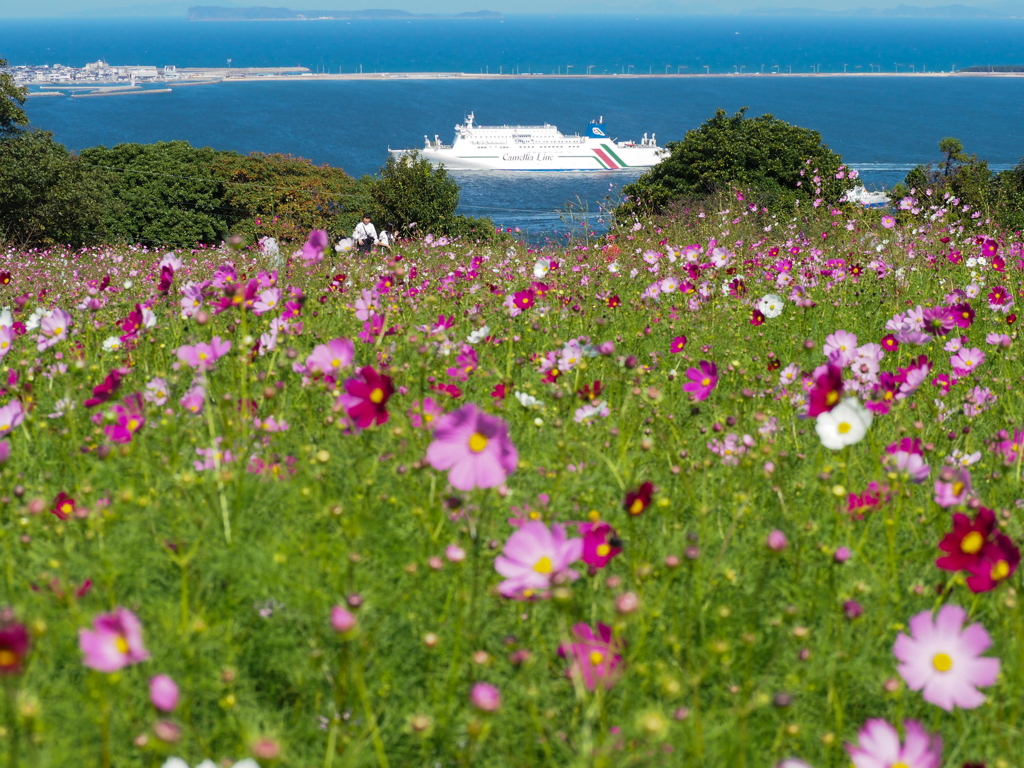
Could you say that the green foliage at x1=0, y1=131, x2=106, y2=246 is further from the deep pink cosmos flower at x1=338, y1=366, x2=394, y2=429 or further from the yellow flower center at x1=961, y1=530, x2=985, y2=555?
the yellow flower center at x1=961, y1=530, x2=985, y2=555

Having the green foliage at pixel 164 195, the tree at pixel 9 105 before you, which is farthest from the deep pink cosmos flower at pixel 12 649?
the green foliage at pixel 164 195

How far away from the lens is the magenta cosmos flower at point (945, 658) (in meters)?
0.95

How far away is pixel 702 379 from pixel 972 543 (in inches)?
34.6

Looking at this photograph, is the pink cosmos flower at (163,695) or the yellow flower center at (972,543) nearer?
the pink cosmos flower at (163,695)

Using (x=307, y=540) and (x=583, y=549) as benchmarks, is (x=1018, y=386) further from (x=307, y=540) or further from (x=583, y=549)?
(x=307, y=540)

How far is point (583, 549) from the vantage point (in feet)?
3.53

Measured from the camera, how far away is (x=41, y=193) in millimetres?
17297

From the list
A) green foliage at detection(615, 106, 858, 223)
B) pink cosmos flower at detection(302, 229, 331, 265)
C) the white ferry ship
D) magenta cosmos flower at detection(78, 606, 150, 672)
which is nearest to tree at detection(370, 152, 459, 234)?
green foliage at detection(615, 106, 858, 223)

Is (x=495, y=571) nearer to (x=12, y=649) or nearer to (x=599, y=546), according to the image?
(x=599, y=546)

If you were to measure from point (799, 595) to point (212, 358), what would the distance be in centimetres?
129

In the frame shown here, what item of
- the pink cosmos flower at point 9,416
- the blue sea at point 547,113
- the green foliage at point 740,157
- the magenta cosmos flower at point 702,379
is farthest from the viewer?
the blue sea at point 547,113

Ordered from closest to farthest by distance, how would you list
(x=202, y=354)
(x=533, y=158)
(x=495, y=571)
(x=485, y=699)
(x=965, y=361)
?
1. (x=485, y=699)
2. (x=495, y=571)
3. (x=202, y=354)
4. (x=965, y=361)
5. (x=533, y=158)

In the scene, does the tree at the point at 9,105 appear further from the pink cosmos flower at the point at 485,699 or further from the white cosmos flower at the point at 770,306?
the pink cosmos flower at the point at 485,699

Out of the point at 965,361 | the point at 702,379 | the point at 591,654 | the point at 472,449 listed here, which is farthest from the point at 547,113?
the point at 591,654
